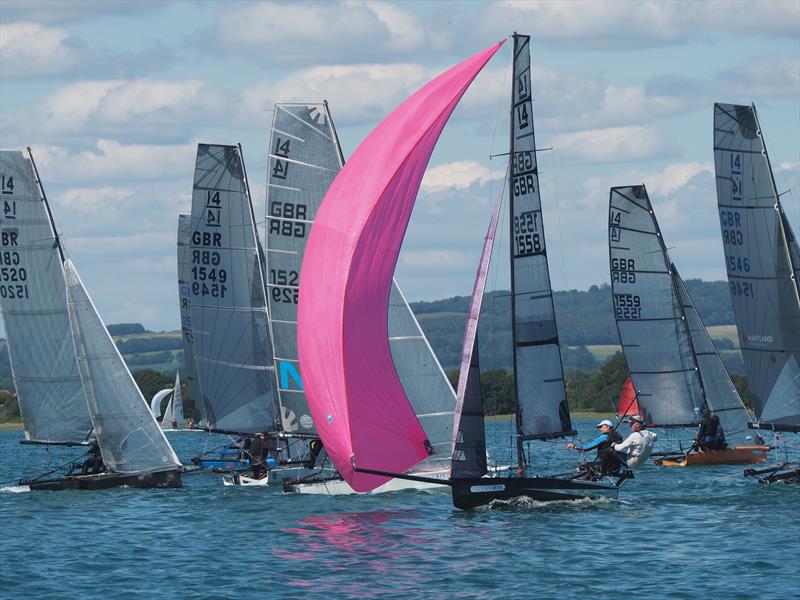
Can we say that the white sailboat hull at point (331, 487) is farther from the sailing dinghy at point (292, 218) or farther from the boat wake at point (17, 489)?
the boat wake at point (17, 489)

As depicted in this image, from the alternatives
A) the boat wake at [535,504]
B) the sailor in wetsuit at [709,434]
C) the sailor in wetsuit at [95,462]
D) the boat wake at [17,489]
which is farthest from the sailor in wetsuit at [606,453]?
the boat wake at [17,489]

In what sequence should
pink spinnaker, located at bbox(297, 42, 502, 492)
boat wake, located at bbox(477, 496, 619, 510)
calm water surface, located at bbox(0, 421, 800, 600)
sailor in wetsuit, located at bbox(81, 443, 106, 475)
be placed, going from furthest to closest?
sailor in wetsuit, located at bbox(81, 443, 106, 475)
boat wake, located at bbox(477, 496, 619, 510)
pink spinnaker, located at bbox(297, 42, 502, 492)
calm water surface, located at bbox(0, 421, 800, 600)

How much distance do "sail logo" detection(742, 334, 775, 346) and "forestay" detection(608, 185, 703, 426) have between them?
879 centimetres

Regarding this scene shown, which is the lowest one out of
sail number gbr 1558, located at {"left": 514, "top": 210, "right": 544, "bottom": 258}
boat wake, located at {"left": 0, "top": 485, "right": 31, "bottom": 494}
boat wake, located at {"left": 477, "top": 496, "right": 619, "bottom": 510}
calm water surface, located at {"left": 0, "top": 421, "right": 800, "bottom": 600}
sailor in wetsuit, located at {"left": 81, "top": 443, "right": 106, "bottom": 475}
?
calm water surface, located at {"left": 0, "top": 421, "right": 800, "bottom": 600}

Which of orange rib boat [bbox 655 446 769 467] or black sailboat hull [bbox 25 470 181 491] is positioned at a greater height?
black sailboat hull [bbox 25 470 181 491]

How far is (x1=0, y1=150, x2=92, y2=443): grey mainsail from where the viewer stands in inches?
1369

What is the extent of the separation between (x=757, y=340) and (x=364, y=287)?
11.3 meters

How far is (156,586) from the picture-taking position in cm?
2222

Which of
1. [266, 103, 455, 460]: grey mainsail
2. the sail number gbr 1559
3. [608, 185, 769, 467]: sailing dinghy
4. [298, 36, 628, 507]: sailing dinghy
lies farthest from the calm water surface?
the sail number gbr 1559

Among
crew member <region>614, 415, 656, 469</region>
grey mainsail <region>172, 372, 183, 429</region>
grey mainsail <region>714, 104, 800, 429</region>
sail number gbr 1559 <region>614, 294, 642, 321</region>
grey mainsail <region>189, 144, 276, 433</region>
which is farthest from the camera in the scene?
grey mainsail <region>172, 372, 183, 429</region>

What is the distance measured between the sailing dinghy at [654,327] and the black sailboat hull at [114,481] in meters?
14.5

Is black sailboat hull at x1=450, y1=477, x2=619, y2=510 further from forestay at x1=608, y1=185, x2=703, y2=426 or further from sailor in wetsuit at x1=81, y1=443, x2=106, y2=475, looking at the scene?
forestay at x1=608, y1=185, x2=703, y2=426

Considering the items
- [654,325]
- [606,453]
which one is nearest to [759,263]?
[606,453]

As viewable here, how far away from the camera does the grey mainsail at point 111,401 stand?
34.2 meters
